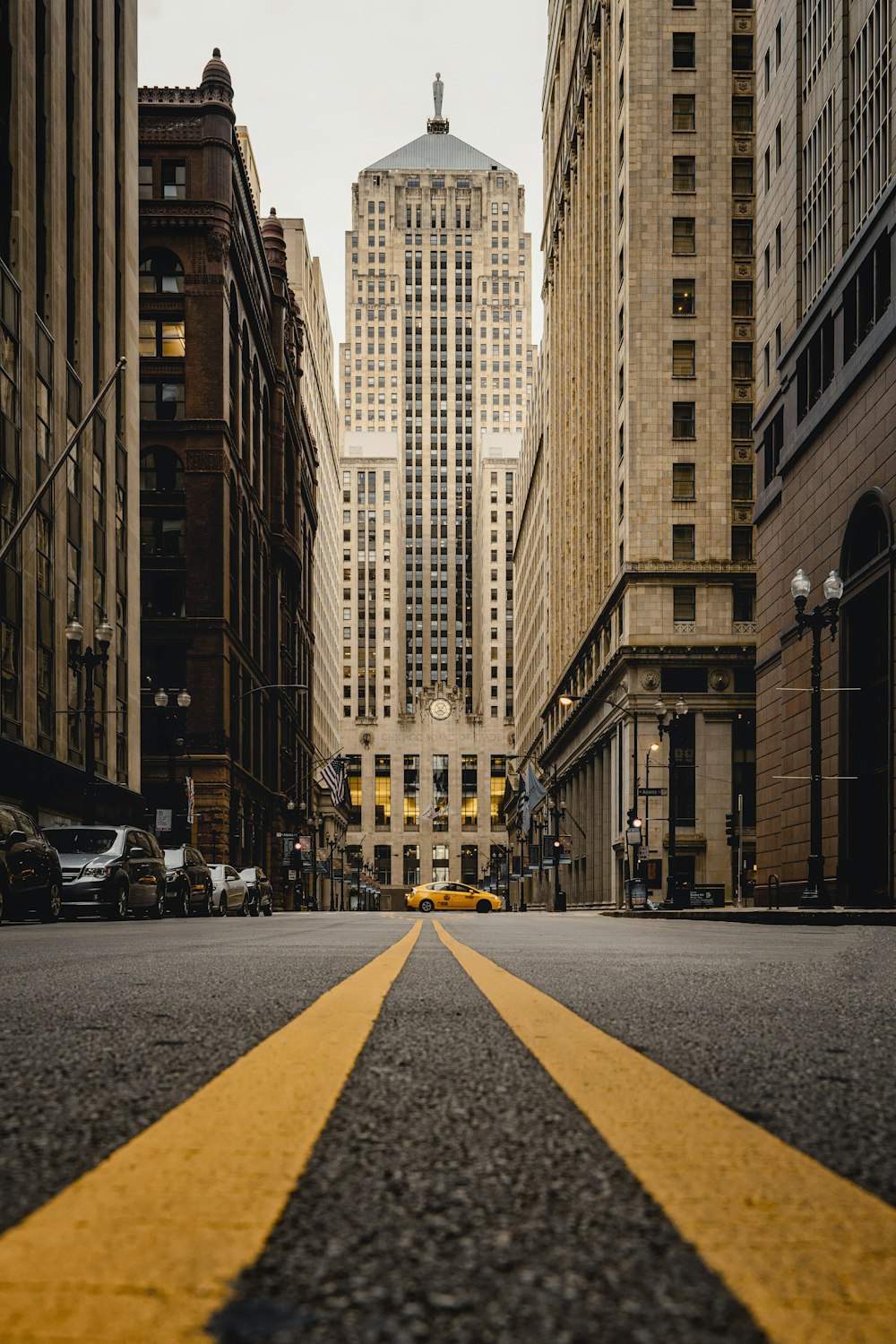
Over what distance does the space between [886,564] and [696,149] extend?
37.1 m

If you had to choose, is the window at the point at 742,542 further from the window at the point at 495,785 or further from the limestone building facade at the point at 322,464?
the window at the point at 495,785

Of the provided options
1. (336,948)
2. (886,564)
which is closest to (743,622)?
(886,564)

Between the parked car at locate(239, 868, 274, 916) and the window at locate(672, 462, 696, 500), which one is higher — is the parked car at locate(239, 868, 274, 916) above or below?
A: below

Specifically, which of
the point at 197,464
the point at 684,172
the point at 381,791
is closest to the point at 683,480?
the point at 684,172

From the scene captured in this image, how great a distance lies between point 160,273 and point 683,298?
2473 centimetres

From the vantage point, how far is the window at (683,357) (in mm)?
62031

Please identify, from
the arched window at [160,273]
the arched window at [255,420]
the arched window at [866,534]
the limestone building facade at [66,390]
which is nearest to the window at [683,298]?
the arched window at [160,273]

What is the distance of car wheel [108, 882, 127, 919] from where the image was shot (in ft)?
77.6

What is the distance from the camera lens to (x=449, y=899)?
64.0 metres

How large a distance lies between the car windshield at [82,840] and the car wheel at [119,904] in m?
0.77

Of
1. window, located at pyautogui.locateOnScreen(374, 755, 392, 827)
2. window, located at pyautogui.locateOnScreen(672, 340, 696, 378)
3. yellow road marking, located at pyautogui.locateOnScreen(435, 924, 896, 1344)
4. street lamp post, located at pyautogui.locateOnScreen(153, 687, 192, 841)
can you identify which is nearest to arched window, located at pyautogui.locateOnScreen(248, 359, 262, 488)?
street lamp post, located at pyautogui.locateOnScreen(153, 687, 192, 841)

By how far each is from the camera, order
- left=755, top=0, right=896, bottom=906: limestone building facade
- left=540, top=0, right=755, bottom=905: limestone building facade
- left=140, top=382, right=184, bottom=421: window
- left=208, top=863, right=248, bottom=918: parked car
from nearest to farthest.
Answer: left=755, top=0, right=896, bottom=906: limestone building facade → left=208, top=863, right=248, bottom=918: parked car → left=140, top=382, right=184, bottom=421: window → left=540, top=0, right=755, bottom=905: limestone building facade

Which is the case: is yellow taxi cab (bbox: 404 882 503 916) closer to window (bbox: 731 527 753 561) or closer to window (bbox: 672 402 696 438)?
window (bbox: 731 527 753 561)

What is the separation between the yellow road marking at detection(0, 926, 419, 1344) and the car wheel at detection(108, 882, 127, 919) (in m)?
21.8
